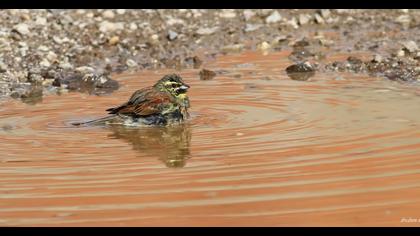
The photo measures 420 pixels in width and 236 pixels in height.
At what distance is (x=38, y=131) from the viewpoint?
11219 millimetres

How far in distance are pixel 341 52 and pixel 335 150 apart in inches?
327

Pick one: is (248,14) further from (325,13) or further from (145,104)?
(145,104)

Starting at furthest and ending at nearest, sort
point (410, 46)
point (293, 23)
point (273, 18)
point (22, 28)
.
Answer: point (273, 18) → point (293, 23) → point (22, 28) → point (410, 46)

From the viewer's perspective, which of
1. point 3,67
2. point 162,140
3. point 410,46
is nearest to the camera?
point 162,140

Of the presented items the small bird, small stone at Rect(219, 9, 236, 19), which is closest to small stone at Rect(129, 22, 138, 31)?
small stone at Rect(219, 9, 236, 19)

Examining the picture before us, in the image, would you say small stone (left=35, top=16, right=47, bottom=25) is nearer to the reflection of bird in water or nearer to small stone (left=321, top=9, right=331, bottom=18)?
small stone (left=321, top=9, right=331, bottom=18)

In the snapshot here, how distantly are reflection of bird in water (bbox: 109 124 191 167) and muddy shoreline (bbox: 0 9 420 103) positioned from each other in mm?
2852

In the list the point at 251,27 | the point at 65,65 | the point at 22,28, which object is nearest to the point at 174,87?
the point at 65,65

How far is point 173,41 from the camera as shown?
18719mm

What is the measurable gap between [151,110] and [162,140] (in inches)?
47.1

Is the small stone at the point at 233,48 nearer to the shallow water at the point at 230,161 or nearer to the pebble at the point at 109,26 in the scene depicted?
the pebble at the point at 109,26

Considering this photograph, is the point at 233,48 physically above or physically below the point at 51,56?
below
